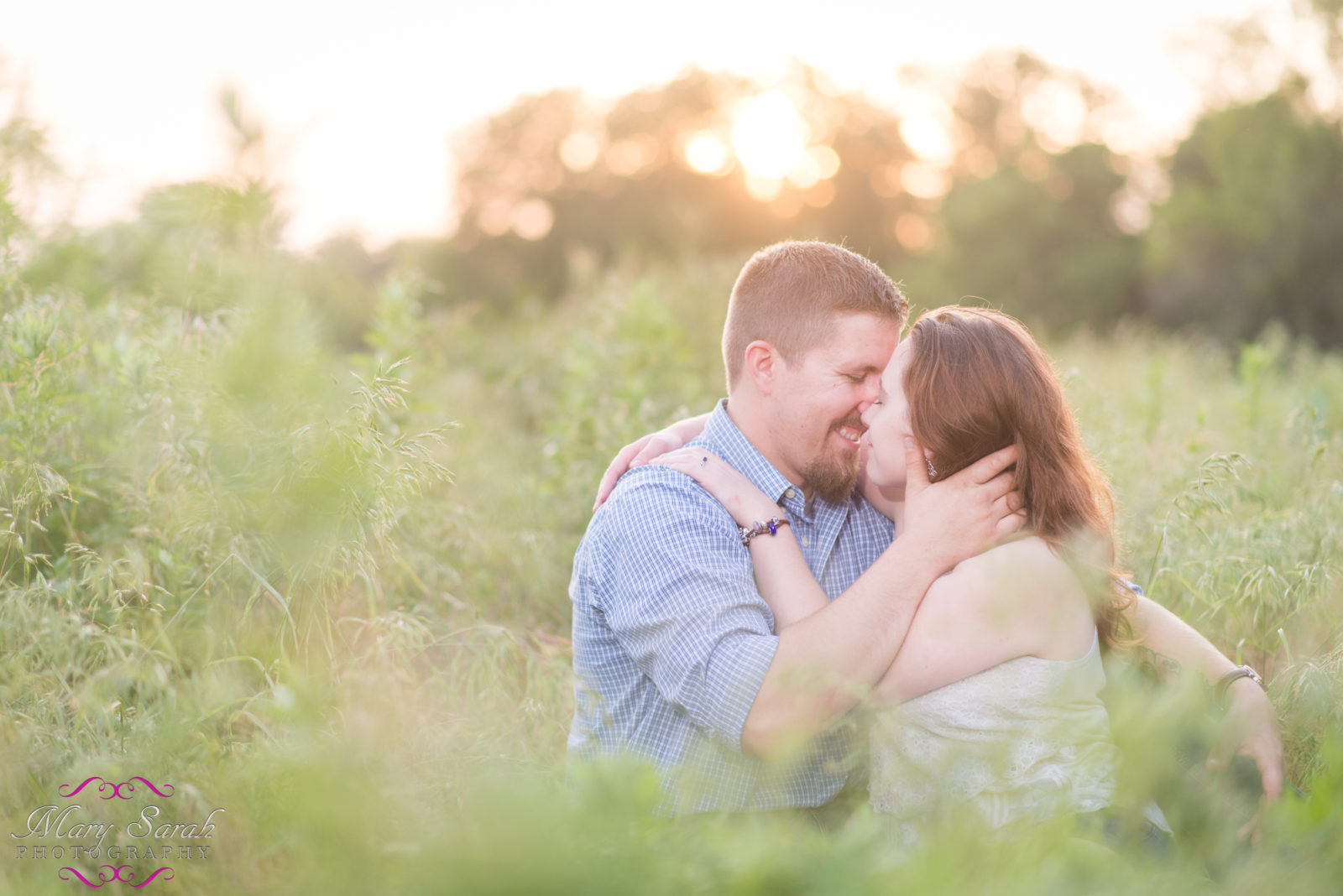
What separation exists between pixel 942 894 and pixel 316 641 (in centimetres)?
207

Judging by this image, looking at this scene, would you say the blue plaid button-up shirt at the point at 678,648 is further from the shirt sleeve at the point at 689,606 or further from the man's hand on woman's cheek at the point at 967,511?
the man's hand on woman's cheek at the point at 967,511

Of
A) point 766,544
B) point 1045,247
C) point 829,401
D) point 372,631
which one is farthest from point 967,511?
point 1045,247

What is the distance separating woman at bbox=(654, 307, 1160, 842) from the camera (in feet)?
7.31

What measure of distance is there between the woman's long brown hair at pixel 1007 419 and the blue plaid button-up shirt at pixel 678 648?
2.06 ft

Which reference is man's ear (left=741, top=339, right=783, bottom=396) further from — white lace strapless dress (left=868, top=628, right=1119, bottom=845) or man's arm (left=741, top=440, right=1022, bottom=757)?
white lace strapless dress (left=868, top=628, right=1119, bottom=845)

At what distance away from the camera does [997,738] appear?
227 cm

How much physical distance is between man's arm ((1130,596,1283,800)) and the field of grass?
11cm

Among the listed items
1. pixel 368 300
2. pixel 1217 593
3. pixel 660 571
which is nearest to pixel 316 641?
pixel 660 571

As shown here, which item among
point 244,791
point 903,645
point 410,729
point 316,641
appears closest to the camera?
point 244,791

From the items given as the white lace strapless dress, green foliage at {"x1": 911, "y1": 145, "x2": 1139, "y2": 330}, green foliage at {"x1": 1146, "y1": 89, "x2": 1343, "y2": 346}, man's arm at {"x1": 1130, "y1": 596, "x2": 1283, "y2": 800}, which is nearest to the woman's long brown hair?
man's arm at {"x1": 1130, "y1": 596, "x2": 1283, "y2": 800}

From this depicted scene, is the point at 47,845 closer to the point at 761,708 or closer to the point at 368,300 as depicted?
the point at 761,708

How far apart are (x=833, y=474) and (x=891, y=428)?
0.36 m

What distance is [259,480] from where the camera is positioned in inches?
87.0

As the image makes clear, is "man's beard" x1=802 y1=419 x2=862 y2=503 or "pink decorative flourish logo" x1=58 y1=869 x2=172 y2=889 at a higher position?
"man's beard" x1=802 y1=419 x2=862 y2=503
